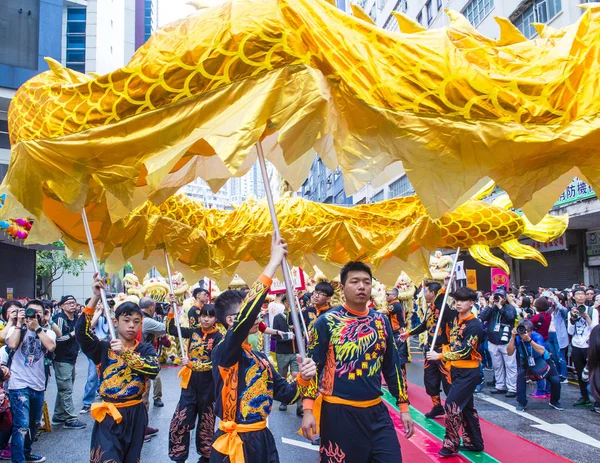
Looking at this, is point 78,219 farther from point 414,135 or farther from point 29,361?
point 414,135

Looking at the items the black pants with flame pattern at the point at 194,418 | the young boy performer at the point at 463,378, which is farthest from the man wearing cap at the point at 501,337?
the black pants with flame pattern at the point at 194,418

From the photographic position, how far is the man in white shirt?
5.15 m

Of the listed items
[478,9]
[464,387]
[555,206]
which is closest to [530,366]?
[464,387]

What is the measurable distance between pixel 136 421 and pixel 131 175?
1.91 meters

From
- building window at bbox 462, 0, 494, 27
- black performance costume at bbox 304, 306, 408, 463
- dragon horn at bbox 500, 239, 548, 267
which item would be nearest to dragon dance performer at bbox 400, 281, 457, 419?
dragon horn at bbox 500, 239, 548, 267

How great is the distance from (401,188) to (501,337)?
17162mm

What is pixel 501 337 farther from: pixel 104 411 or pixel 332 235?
pixel 104 411

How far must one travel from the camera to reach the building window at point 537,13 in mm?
13875

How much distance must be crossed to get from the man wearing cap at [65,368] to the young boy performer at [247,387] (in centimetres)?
445

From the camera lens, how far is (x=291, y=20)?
2734mm

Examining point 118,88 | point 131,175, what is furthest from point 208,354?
point 118,88

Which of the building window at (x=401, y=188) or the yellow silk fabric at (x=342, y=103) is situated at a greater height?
the building window at (x=401, y=188)

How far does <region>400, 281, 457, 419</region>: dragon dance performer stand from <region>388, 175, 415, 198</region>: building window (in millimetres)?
16398

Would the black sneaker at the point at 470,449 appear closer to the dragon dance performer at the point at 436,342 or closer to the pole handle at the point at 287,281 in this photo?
the dragon dance performer at the point at 436,342
